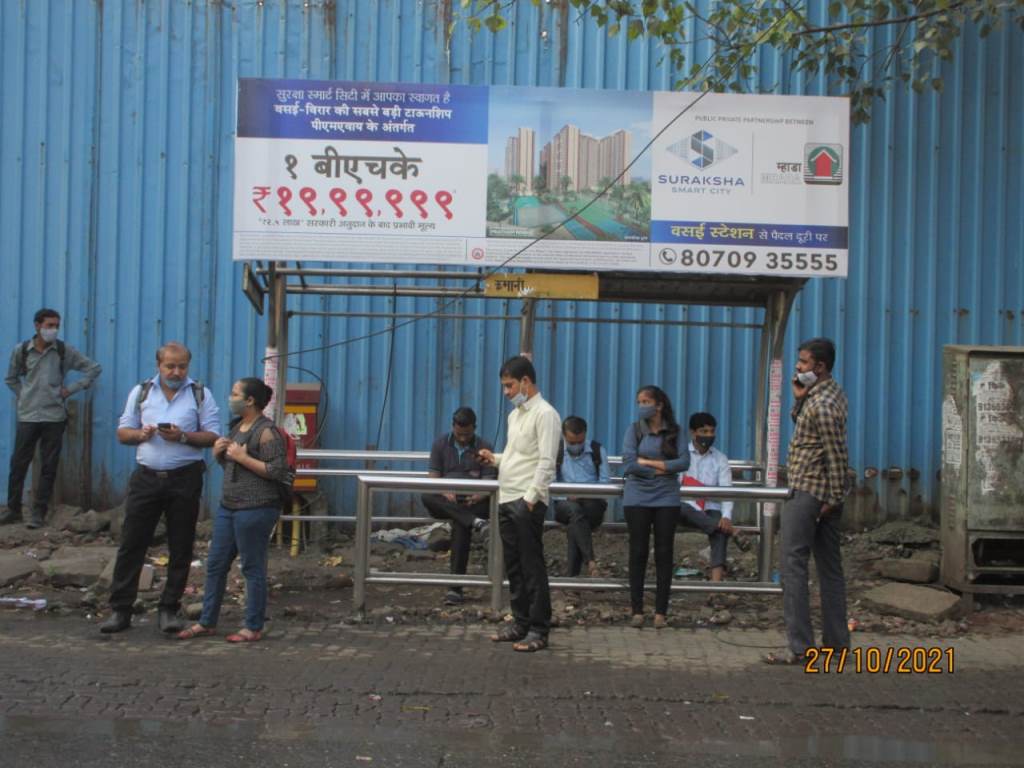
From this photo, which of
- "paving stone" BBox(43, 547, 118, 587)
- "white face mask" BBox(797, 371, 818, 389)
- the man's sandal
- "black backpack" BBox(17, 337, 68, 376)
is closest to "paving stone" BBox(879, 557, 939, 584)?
the man's sandal

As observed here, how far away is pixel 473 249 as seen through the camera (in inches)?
274

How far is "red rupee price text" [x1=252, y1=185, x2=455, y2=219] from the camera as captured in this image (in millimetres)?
6863

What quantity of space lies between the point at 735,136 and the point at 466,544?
3335 mm

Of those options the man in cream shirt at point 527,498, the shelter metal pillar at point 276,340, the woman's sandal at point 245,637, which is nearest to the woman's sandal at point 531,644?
the man in cream shirt at point 527,498

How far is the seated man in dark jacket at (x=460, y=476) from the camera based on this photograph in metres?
7.34

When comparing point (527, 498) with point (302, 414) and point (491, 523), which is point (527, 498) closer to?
point (491, 523)

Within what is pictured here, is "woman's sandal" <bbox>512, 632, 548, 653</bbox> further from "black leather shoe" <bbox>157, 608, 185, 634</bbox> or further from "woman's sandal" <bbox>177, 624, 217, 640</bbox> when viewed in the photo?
"black leather shoe" <bbox>157, 608, 185, 634</bbox>

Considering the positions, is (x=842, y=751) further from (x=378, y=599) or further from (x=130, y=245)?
(x=130, y=245)

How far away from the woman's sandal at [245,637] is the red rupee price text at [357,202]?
2674 mm

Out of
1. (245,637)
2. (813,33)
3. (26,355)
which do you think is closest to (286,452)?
(245,637)

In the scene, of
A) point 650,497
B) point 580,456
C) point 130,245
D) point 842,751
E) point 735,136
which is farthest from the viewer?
point 130,245

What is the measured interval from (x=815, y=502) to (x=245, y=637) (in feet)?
11.0

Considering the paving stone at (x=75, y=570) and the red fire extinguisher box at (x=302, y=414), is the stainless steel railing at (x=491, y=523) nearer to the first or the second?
the paving stone at (x=75, y=570)

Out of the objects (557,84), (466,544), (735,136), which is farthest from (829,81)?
(466,544)
